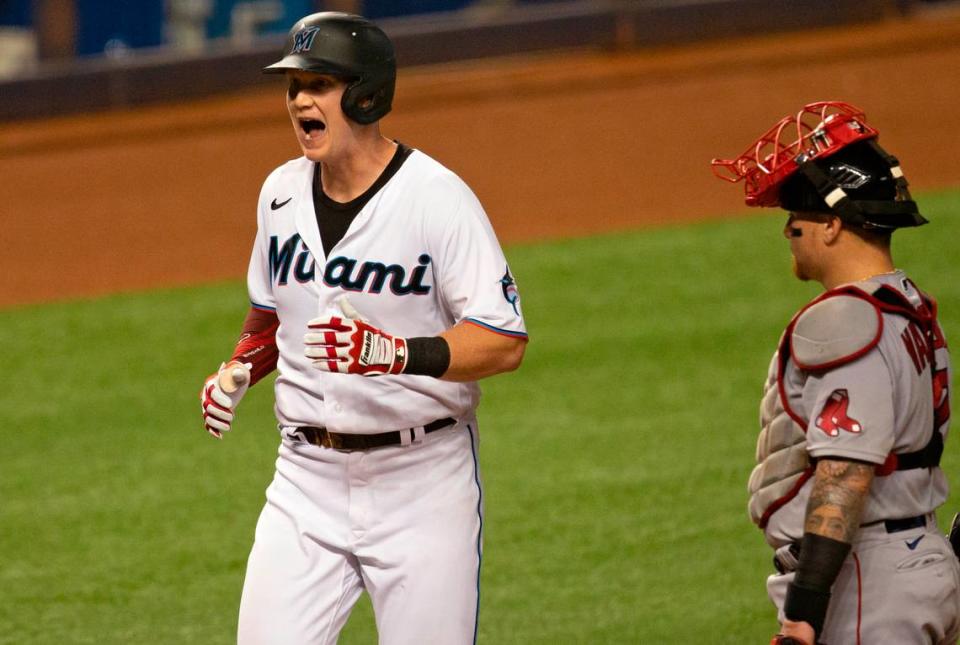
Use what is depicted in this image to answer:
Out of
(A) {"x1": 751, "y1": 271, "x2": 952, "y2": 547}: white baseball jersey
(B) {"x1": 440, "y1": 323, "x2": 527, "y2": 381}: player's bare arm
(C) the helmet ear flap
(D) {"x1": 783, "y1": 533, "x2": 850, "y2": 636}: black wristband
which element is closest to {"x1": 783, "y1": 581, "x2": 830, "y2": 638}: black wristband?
(D) {"x1": 783, "y1": 533, "x2": 850, "y2": 636}: black wristband

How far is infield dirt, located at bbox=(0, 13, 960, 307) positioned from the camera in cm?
1088

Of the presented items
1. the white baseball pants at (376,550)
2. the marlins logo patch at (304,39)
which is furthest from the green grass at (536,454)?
the marlins logo patch at (304,39)

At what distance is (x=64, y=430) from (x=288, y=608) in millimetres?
4345

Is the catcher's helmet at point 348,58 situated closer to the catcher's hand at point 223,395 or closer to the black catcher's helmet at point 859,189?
the catcher's hand at point 223,395

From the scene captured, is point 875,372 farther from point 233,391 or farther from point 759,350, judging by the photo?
point 759,350

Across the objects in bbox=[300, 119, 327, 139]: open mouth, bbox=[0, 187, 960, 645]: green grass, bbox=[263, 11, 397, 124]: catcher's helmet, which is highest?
bbox=[263, 11, 397, 124]: catcher's helmet

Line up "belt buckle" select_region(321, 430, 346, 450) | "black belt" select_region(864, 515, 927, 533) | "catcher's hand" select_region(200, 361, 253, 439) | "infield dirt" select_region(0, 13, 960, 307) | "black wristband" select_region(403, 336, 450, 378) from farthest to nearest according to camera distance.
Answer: "infield dirt" select_region(0, 13, 960, 307) → "catcher's hand" select_region(200, 361, 253, 439) → "belt buckle" select_region(321, 430, 346, 450) → "black wristband" select_region(403, 336, 450, 378) → "black belt" select_region(864, 515, 927, 533)

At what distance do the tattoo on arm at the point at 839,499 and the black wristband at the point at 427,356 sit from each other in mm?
817

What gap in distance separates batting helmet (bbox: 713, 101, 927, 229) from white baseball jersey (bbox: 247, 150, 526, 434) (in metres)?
0.64

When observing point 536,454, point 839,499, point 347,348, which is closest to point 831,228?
point 839,499

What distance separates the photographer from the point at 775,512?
3.08 m

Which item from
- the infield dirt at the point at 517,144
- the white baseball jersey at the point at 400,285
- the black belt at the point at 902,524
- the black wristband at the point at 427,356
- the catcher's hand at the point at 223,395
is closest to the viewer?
the black belt at the point at 902,524

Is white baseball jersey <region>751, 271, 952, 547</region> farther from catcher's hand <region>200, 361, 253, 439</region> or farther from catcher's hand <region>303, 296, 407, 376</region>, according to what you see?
A: catcher's hand <region>200, 361, 253, 439</region>

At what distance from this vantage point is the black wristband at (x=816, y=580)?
2.82 meters
